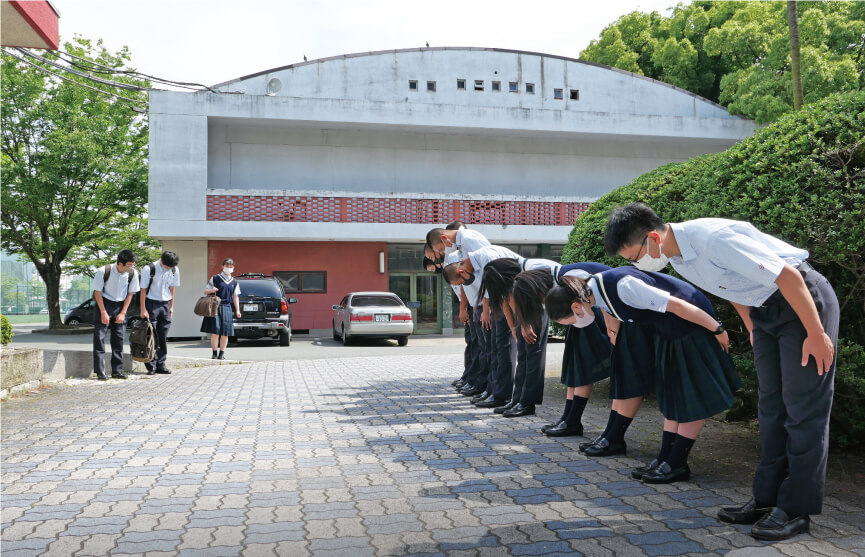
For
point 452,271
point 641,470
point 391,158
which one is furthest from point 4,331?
point 391,158

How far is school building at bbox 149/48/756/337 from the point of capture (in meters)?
21.5

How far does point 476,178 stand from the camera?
2506cm

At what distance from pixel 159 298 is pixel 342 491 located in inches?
285

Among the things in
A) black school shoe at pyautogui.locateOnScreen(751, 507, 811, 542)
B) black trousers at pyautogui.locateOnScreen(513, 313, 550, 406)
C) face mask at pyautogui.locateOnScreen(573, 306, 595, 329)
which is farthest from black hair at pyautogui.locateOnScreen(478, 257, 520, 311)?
black school shoe at pyautogui.locateOnScreen(751, 507, 811, 542)

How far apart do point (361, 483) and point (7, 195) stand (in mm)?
24774

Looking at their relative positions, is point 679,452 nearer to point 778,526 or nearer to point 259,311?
point 778,526

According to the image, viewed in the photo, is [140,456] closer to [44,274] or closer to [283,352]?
[283,352]

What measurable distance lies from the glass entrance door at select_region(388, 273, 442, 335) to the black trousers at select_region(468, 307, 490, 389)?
15.3 m

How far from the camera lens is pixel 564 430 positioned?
566cm

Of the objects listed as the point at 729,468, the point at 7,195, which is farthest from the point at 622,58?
the point at 729,468

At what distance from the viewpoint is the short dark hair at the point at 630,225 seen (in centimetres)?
343

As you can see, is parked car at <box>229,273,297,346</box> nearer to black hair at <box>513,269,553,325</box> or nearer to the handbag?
the handbag

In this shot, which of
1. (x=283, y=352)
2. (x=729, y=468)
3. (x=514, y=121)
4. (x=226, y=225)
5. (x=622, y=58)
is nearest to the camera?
(x=729, y=468)

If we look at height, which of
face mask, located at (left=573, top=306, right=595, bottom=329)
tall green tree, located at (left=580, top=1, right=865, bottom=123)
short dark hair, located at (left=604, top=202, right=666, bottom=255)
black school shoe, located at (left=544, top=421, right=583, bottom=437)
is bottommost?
black school shoe, located at (left=544, top=421, right=583, bottom=437)
